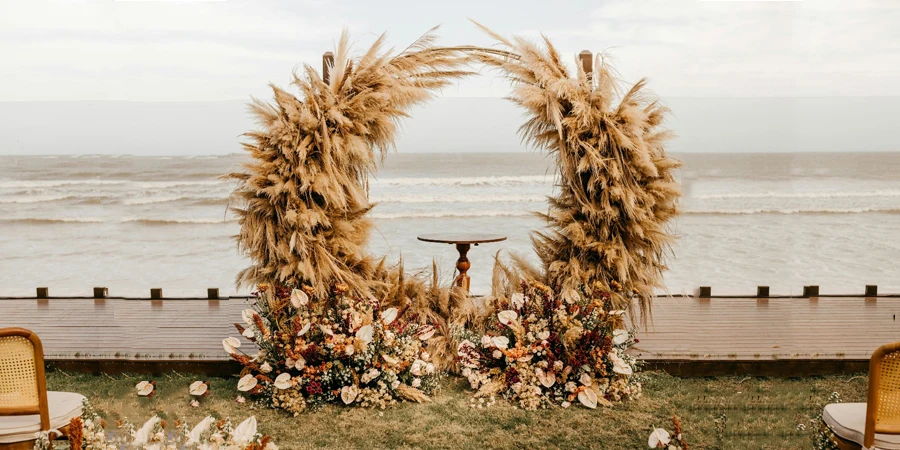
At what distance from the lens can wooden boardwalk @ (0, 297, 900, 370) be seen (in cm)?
Answer: 529

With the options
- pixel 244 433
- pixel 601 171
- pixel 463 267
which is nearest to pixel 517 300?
pixel 463 267

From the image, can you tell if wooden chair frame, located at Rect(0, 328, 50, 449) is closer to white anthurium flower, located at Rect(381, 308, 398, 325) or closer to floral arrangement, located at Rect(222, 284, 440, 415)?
floral arrangement, located at Rect(222, 284, 440, 415)

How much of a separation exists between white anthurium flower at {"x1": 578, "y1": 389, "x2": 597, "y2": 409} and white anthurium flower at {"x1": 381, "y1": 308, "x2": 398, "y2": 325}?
1.45 meters

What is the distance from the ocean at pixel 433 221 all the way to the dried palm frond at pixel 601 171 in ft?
3.60

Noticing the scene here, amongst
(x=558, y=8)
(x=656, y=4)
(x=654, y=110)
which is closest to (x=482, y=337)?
(x=654, y=110)

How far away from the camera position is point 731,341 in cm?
557

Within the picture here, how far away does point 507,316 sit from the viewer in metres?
4.84

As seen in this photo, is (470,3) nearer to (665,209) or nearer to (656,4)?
(656,4)

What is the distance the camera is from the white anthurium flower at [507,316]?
15.9 feet

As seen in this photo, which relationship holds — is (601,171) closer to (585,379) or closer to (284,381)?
(585,379)

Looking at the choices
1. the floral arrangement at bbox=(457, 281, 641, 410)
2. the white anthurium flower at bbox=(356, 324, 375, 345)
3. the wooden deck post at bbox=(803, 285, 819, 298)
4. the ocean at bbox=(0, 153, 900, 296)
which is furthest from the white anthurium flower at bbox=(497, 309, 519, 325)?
the wooden deck post at bbox=(803, 285, 819, 298)

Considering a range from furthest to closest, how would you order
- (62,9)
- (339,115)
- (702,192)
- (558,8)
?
(702,192) < (558,8) < (62,9) < (339,115)

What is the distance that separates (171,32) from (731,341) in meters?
14.7

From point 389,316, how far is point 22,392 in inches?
94.8
